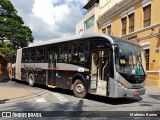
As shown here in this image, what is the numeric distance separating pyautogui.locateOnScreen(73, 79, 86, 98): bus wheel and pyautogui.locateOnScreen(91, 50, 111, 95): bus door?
825 mm

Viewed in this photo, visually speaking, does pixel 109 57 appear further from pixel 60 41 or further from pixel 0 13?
pixel 0 13

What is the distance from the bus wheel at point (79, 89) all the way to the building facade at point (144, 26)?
1018 centimetres

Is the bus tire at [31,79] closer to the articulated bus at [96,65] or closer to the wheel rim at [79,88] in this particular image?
the articulated bus at [96,65]

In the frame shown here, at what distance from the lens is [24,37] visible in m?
41.6

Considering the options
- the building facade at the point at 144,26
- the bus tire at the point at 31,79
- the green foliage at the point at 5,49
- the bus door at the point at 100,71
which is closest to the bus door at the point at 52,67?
the bus tire at the point at 31,79

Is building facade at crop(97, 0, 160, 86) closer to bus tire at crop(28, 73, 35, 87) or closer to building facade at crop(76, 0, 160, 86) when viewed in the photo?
building facade at crop(76, 0, 160, 86)

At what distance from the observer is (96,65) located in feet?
40.6

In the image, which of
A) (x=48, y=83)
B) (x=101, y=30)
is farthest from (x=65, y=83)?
(x=101, y=30)

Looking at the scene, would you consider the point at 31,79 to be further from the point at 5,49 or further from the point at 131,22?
the point at 5,49

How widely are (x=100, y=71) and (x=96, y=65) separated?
0.41m

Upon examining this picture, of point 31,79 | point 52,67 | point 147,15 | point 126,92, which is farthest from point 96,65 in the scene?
point 147,15

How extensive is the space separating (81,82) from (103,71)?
164 centimetres

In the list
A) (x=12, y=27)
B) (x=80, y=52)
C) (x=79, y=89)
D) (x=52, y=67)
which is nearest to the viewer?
(x=79, y=89)

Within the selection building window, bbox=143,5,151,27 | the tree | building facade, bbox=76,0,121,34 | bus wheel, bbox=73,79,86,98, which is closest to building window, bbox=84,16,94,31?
building facade, bbox=76,0,121,34
